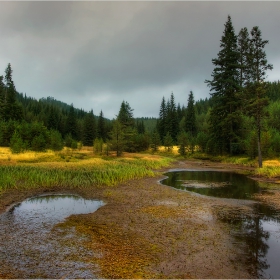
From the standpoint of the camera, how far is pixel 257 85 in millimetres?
26594

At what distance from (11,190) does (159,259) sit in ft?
41.0

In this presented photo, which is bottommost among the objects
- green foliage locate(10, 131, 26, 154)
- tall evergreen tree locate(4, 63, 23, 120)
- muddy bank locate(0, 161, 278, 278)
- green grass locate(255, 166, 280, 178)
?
muddy bank locate(0, 161, 278, 278)

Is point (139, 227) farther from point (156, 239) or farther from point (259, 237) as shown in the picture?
point (259, 237)

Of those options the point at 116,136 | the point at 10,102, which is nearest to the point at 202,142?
the point at 116,136

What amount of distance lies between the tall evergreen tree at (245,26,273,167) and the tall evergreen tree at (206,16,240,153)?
33.0 ft

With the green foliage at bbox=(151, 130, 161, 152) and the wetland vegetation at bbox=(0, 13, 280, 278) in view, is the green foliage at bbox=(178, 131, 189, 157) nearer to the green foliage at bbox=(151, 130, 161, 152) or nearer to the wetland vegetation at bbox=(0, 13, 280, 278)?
the green foliage at bbox=(151, 130, 161, 152)

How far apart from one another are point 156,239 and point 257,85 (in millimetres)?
24656

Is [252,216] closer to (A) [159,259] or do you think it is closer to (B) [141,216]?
(B) [141,216]

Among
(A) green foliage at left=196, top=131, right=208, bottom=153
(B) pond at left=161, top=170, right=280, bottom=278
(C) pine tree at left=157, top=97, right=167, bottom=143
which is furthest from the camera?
(C) pine tree at left=157, top=97, right=167, bottom=143

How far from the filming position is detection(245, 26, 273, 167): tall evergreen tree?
26152 mm

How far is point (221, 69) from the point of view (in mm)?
40281

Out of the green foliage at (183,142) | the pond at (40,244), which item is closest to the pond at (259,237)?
the pond at (40,244)

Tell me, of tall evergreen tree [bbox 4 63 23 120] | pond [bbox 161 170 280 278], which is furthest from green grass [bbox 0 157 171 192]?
tall evergreen tree [bbox 4 63 23 120]

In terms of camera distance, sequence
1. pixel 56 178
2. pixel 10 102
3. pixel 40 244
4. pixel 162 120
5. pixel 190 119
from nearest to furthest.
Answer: pixel 40 244
pixel 56 178
pixel 10 102
pixel 190 119
pixel 162 120
